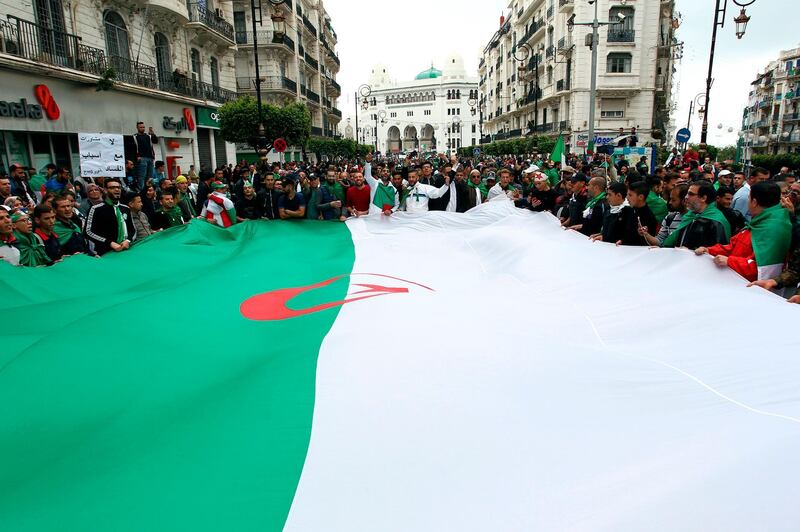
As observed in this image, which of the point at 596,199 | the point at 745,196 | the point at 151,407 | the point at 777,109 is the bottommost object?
the point at 151,407

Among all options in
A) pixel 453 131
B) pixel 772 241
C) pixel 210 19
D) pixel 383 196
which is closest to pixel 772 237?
pixel 772 241

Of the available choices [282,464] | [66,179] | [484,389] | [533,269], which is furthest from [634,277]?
[66,179]

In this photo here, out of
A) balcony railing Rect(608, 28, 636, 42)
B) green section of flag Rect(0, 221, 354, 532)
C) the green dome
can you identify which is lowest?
green section of flag Rect(0, 221, 354, 532)

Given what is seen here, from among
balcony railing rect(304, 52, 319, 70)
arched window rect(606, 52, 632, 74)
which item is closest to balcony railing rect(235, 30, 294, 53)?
balcony railing rect(304, 52, 319, 70)

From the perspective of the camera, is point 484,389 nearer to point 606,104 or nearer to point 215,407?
point 215,407

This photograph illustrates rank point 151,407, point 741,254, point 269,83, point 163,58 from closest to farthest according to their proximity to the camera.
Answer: point 151,407, point 741,254, point 163,58, point 269,83

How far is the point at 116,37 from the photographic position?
21.3m

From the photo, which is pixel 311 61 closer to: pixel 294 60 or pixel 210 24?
pixel 294 60

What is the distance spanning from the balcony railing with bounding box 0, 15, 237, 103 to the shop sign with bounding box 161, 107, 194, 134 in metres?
0.94

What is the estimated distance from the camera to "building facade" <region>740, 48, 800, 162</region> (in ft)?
261

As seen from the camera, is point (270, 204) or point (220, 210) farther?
point (270, 204)

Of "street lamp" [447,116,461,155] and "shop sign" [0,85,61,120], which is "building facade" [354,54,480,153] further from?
"shop sign" [0,85,61,120]

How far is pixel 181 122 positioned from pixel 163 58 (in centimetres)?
290

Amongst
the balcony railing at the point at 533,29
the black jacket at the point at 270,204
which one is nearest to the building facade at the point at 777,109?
the balcony railing at the point at 533,29
